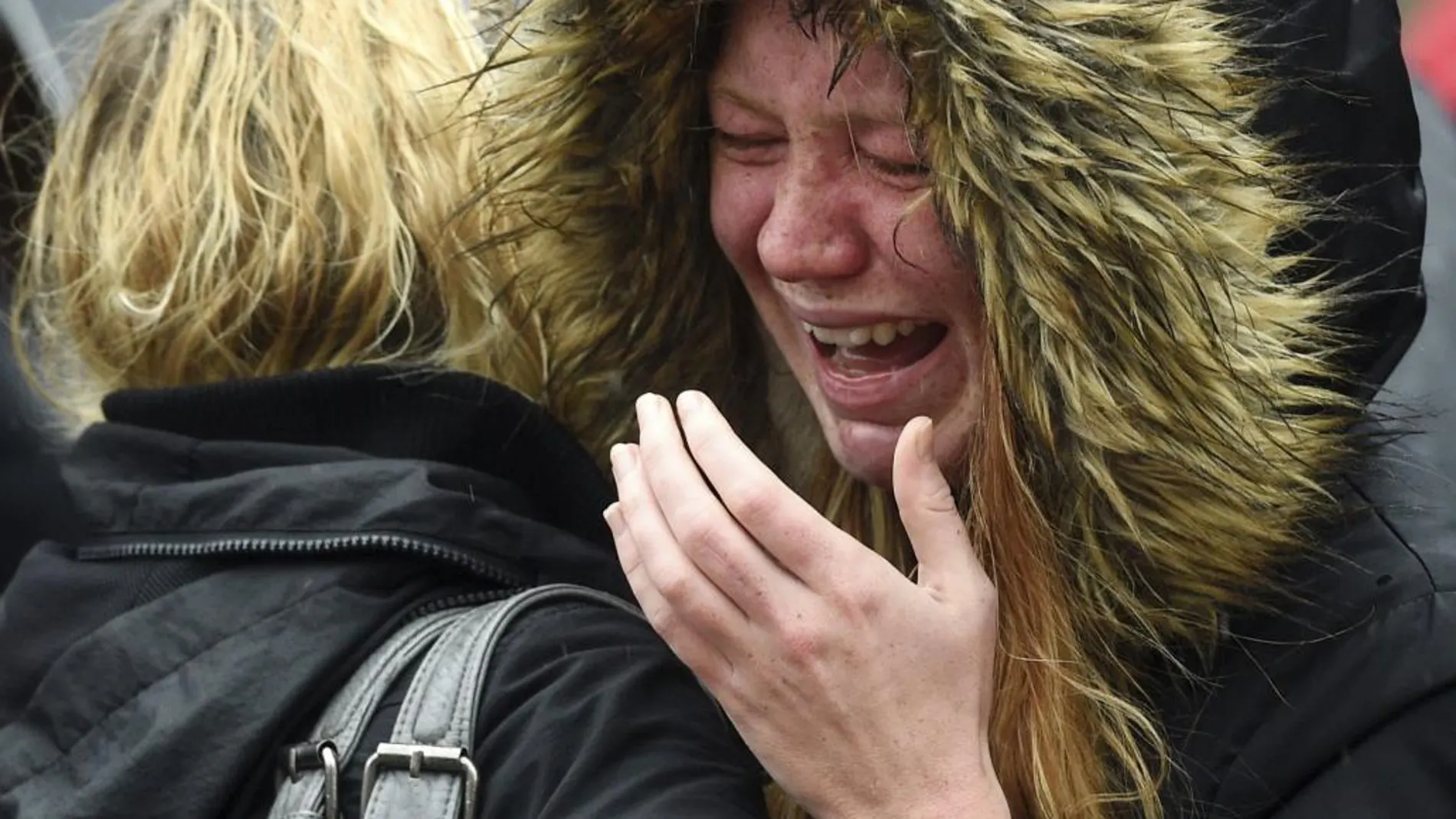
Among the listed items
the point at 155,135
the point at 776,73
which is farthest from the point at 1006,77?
the point at 155,135

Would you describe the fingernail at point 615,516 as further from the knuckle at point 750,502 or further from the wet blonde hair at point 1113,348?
the wet blonde hair at point 1113,348

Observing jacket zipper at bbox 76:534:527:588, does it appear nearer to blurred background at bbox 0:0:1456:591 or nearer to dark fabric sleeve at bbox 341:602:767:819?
dark fabric sleeve at bbox 341:602:767:819

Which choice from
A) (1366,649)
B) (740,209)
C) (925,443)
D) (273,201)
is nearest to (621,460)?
(925,443)

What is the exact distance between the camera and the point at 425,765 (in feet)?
5.15

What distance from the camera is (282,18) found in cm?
204

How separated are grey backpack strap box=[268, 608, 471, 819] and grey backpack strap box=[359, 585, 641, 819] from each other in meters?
0.03

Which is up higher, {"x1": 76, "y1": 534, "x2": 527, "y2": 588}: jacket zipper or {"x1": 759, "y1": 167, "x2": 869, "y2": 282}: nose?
{"x1": 759, "y1": 167, "x2": 869, "y2": 282}: nose

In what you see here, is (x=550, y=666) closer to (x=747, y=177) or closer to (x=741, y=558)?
(x=741, y=558)

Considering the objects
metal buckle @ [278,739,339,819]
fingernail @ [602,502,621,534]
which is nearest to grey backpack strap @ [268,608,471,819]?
metal buckle @ [278,739,339,819]

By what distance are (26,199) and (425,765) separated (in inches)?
58.5

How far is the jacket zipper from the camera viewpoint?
5.56 ft

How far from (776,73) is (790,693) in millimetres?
604

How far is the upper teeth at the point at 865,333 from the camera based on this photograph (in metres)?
1.87

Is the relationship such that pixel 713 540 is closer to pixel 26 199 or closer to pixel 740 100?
pixel 740 100
